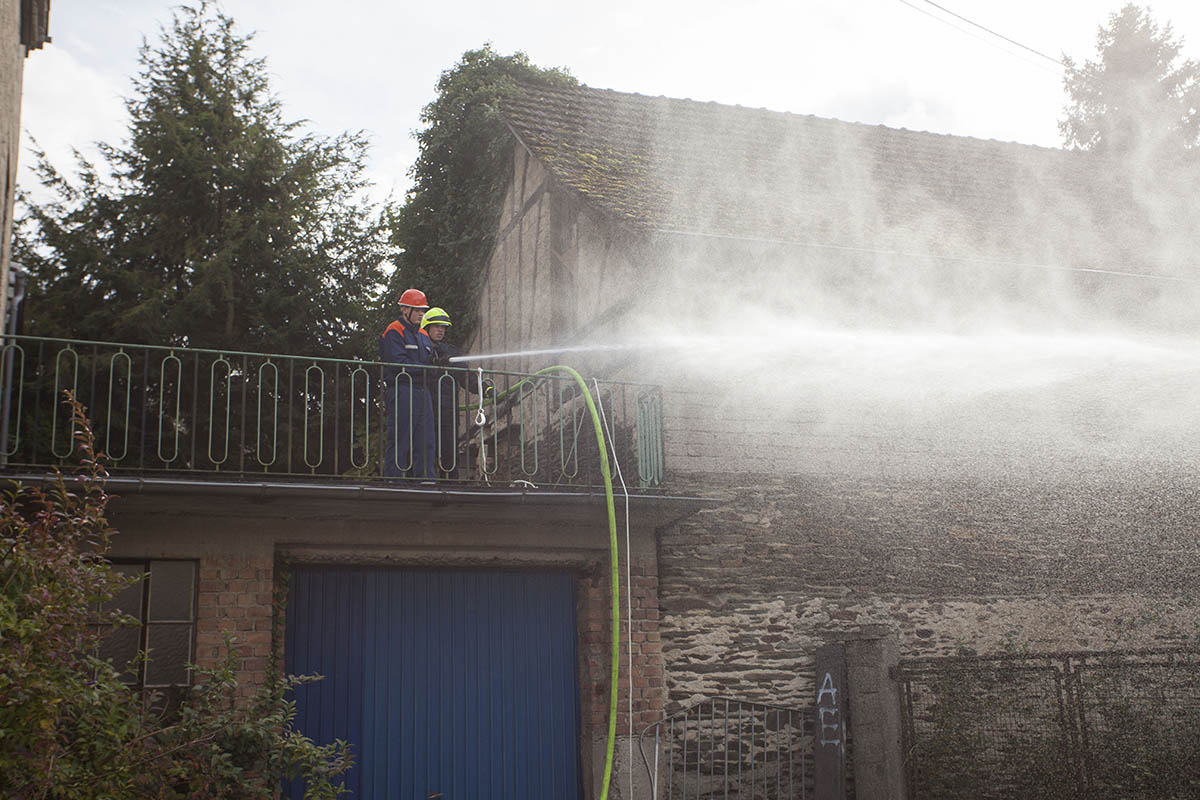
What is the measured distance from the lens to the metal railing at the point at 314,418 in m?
7.55

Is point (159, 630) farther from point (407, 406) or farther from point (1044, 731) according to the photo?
point (1044, 731)

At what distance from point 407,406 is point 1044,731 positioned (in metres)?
6.52

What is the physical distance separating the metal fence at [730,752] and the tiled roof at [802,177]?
4.49 meters

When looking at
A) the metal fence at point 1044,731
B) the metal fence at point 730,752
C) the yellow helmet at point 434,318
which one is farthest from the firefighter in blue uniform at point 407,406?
the metal fence at point 1044,731

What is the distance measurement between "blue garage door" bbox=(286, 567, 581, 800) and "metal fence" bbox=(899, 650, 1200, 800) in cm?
308

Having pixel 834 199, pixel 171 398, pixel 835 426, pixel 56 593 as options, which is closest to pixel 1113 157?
pixel 834 199

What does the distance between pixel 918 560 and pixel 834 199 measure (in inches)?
179

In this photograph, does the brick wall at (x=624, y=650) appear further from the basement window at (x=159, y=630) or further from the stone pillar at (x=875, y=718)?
the basement window at (x=159, y=630)

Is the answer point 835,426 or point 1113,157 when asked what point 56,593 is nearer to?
point 835,426

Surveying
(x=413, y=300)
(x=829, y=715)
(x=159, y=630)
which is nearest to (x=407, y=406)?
(x=413, y=300)

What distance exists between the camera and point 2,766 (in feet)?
14.9

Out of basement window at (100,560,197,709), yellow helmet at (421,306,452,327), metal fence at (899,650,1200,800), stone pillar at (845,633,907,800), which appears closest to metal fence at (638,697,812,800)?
stone pillar at (845,633,907,800)

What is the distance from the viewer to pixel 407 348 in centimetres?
905

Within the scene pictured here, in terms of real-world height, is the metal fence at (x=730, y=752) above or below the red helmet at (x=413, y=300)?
below
